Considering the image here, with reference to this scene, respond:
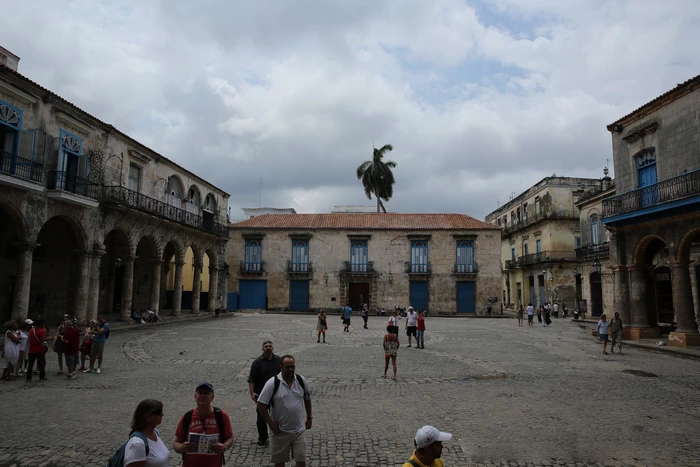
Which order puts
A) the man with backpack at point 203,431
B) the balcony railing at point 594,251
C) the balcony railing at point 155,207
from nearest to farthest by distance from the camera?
the man with backpack at point 203,431, the balcony railing at point 155,207, the balcony railing at point 594,251

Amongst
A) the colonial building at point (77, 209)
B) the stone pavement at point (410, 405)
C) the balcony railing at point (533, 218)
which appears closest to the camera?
the stone pavement at point (410, 405)

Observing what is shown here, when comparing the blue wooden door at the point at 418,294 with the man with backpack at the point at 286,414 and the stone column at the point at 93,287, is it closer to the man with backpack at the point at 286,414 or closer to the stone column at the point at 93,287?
the stone column at the point at 93,287

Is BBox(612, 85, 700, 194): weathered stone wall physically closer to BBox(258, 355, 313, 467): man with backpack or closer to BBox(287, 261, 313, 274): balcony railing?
BBox(258, 355, 313, 467): man with backpack

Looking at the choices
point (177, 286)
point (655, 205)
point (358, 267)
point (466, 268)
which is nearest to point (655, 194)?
point (655, 205)

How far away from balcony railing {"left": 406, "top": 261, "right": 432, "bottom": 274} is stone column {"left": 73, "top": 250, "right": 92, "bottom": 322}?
2326 cm

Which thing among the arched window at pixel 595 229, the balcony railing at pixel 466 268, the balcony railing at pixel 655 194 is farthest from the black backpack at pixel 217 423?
the arched window at pixel 595 229

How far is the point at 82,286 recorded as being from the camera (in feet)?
59.6

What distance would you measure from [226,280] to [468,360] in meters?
25.1

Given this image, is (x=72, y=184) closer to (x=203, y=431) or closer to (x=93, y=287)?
(x=93, y=287)

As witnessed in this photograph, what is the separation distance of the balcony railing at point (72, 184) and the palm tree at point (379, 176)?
3334 cm

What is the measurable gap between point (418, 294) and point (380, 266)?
370 cm

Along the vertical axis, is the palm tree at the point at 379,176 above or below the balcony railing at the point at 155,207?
above

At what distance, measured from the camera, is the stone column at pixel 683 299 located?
15828 millimetres

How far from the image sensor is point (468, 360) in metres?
12.5
